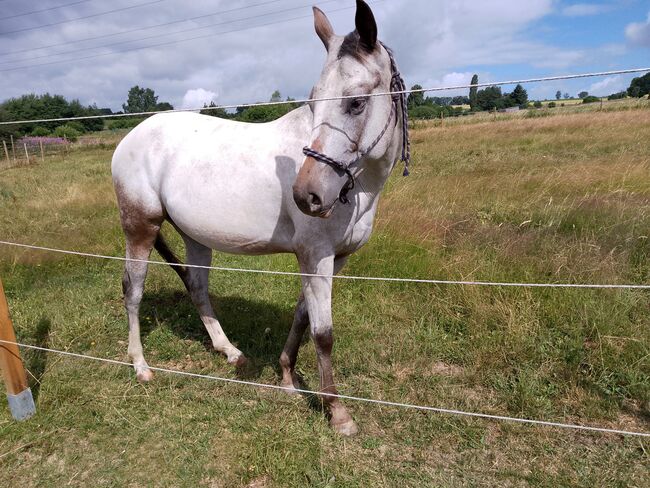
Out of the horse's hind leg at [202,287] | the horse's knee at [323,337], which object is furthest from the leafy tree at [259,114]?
the horse's knee at [323,337]

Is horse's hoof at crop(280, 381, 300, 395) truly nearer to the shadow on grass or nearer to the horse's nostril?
the horse's nostril

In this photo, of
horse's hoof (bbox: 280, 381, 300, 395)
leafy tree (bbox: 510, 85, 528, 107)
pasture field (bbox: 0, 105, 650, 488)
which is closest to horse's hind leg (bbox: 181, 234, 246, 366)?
pasture field (bbox: 0, 105, 650, 488)

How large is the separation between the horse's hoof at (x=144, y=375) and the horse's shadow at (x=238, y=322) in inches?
22.9

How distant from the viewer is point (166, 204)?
2971mm

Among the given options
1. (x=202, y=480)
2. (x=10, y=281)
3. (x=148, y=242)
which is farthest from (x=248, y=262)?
(x=202, y=480)

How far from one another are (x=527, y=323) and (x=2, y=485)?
363 centimetres

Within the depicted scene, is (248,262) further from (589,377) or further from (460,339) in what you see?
(589,377)

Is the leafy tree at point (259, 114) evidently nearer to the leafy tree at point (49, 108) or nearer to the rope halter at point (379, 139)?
the rope halter at point (379, 139)

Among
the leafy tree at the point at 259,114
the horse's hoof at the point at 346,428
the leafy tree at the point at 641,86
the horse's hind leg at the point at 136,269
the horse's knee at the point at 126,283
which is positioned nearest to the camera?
the leafy tree at the point at 641,86

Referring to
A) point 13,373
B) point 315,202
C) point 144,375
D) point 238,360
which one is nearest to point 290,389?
point 238,360

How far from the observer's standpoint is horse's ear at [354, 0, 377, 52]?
71.8 inches

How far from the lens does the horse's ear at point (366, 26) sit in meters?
1.82

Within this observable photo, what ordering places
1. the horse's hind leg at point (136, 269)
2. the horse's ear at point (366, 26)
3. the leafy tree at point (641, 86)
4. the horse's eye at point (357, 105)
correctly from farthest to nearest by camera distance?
the horse's hind leg at point (136, 269), the leafy tree at point (641, 86), the horse's eye at point (357, 105), the horse's ear at point (366, 26)

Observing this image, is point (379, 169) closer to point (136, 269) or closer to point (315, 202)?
point (315, 202)
